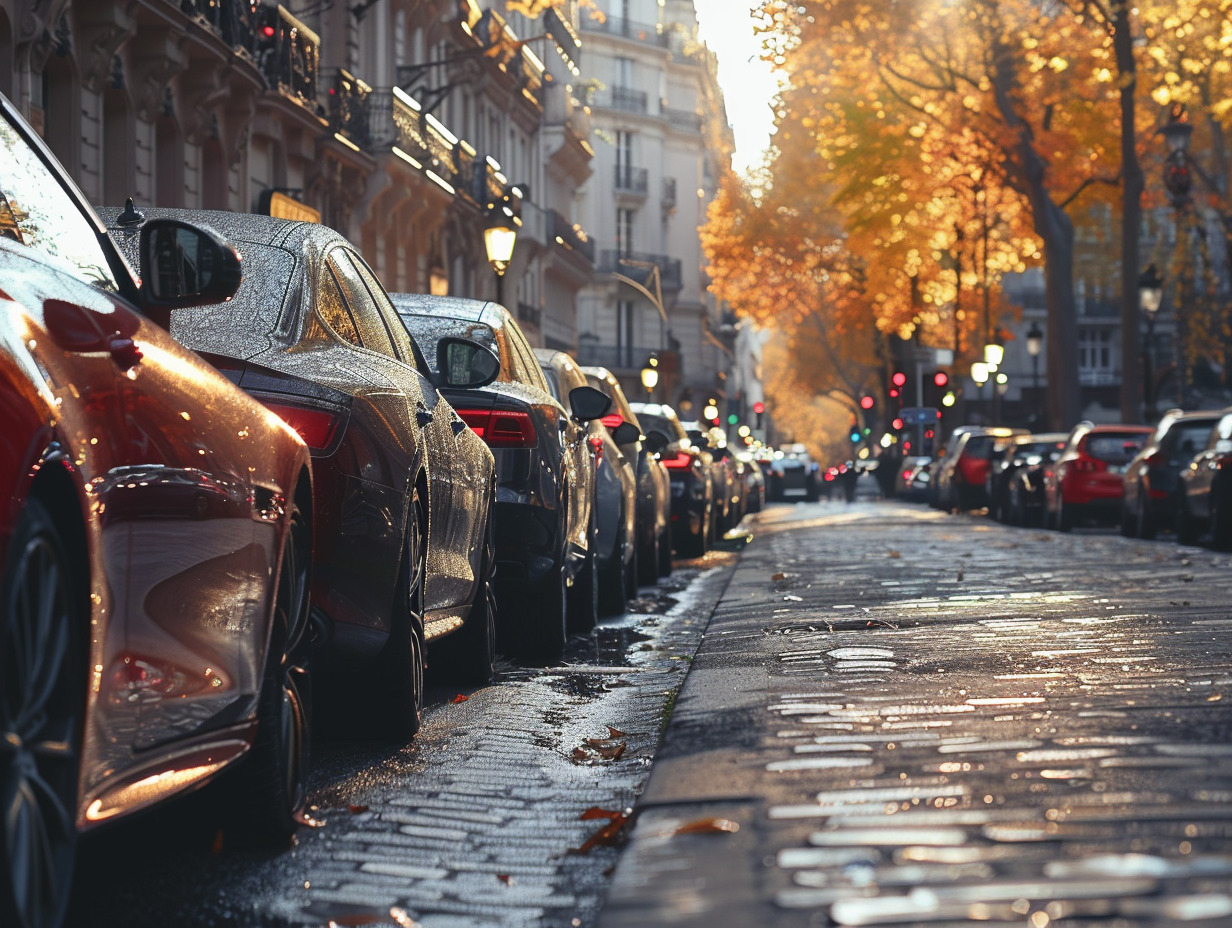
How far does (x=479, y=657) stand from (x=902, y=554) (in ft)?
35.6

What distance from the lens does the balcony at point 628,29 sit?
89.3 metres

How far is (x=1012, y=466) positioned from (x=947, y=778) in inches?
1212

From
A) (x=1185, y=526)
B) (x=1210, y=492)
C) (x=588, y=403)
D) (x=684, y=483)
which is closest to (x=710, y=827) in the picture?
(x=588, y=403)

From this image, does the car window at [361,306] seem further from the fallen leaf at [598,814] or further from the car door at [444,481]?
the fallen leaf at [598,814]

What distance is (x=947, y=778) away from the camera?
201 inches

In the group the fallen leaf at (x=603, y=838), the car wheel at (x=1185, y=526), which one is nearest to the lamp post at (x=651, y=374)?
the car wheel at (x=1185, y=526)

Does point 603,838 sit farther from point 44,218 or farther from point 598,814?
point 44,218

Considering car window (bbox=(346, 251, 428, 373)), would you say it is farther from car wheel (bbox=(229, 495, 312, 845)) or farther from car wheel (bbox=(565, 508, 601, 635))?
car wheel (bbox=(565, 508, 601, 635))

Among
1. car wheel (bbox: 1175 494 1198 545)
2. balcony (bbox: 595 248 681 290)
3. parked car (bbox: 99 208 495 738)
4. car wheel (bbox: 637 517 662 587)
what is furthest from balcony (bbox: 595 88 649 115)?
parked car (bbox: 99 208 495 738)

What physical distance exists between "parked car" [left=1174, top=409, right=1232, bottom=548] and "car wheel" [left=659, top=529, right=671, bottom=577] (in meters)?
5.56

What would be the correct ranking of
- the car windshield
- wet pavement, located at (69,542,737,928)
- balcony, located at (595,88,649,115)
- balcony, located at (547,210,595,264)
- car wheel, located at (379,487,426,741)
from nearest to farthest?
wet pavement, located at (69,542,737,928)
car wheel, located at (379,487,426,741)
the car windshield
balcony, located at (547,210,595,264)
balcony, located at (595,88,649,115)

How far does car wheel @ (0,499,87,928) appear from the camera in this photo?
3.21 metres

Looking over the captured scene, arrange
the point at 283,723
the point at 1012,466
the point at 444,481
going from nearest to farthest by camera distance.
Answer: the point at 283,723 < the point at 444,481 < the point at 1012,466

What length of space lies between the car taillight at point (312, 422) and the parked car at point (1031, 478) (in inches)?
1059
